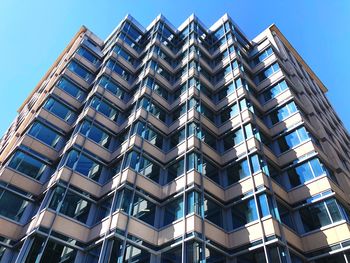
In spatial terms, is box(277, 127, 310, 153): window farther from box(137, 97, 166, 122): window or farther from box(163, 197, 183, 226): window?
box(137, 97, 166, 122): window

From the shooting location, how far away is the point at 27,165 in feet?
79.0

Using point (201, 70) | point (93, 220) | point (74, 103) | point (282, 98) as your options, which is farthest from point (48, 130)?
point (282, 98)

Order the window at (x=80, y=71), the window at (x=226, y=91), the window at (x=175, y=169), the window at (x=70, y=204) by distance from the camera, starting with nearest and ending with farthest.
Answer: the window at (x=70, y=204) < the window at (x=175, y=169) < the window at (x=226, y=91) < the window at (x=80, y=71)

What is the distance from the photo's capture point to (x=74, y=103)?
30438 millimetres

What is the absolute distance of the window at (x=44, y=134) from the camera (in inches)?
1016

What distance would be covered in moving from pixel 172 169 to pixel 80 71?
16.5 m

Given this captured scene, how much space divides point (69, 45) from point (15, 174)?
27218mm

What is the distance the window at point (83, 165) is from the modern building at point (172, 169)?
4.3 inches

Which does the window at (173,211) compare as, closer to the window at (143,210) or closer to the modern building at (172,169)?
the modern building at (172,169)

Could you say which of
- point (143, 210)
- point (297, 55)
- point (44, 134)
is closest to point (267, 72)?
point (297, 55)

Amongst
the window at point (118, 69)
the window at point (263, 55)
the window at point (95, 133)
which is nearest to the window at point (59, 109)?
the window at point (95, 133)

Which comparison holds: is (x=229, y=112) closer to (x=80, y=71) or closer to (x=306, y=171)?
(x=306, y=171)

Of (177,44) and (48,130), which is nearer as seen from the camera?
(48,130)

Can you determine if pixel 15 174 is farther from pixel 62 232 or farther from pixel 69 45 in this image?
pixel 69 45
